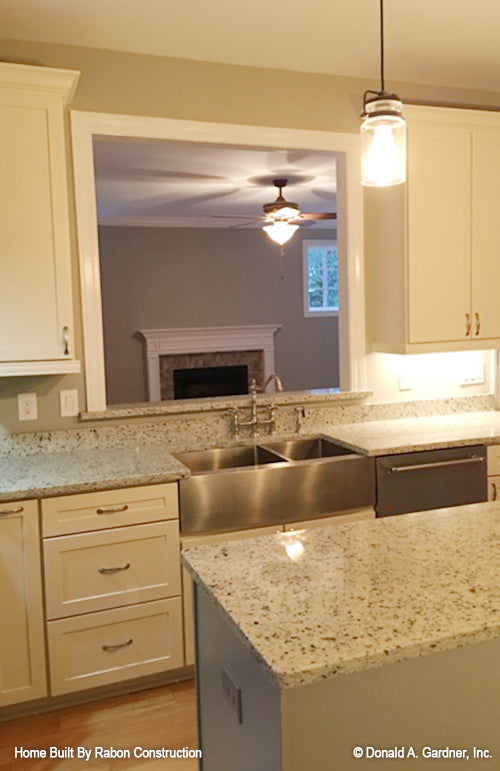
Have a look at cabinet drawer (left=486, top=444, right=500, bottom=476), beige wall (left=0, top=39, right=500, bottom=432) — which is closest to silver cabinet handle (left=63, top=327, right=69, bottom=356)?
beige wall (left=0, top=39, right=500, bottom=432)

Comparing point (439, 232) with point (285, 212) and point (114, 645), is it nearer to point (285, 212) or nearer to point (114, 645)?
point (285, 212)

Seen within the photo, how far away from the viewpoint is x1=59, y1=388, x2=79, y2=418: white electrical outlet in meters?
2.86

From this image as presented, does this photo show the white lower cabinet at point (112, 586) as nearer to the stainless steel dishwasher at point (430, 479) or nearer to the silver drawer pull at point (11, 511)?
the silver drawer pull at point (11, 511)

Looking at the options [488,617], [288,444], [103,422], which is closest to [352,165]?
[288,444]

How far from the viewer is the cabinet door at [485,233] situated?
3213 millimetres

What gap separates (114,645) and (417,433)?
1.62 meters

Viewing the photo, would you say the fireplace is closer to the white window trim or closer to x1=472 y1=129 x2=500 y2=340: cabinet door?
the white window trim

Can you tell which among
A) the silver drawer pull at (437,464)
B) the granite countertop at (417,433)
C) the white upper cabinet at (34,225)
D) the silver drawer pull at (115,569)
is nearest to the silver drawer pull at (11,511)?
the silver drawer pull at (115,569)

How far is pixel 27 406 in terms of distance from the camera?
281cm

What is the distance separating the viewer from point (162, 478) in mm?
2463

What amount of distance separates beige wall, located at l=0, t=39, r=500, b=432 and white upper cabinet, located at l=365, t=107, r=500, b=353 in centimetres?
38

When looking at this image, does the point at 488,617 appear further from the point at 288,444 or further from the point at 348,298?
the point at 348,298

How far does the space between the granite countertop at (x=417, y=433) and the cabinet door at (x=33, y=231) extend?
4.36 feet

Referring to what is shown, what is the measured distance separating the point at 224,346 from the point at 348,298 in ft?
15.4
